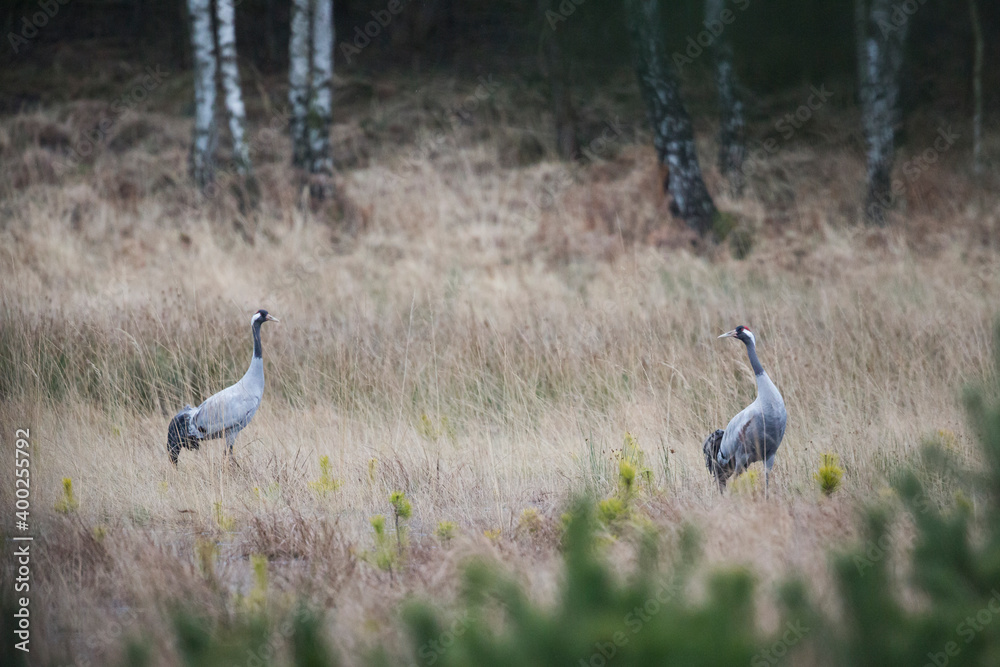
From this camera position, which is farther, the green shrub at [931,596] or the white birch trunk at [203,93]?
the white birch trunk at [203,93]

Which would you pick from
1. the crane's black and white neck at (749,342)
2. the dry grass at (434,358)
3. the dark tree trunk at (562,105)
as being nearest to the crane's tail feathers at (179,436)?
the dry grass at (434,358)

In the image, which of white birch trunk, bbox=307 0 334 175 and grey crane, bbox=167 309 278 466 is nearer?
grey crane, bbox=167 309 278 466

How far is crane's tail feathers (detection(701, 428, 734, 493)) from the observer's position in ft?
14.7

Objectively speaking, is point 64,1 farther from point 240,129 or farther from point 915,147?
point 915,147

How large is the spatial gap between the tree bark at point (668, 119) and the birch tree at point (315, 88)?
14.2 feet

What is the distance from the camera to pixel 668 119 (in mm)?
11539

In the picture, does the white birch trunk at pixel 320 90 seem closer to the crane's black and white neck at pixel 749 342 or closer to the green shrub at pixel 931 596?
the crane's black and white neck at pixel 749 342

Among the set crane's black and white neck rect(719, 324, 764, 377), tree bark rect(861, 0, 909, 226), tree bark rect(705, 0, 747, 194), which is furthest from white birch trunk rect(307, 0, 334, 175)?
crane's black and white neck rect(719, 324, 764, 377)

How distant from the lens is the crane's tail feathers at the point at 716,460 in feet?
14.7

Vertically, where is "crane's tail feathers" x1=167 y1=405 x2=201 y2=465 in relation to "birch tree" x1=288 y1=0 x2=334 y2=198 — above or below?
below

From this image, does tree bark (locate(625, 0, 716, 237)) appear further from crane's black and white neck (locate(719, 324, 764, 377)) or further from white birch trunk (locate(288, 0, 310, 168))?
crane's black and white neck (locate(719, 324, 764, 377))

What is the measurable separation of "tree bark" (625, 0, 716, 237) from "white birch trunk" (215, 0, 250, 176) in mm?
5489

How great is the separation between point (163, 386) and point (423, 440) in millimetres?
2328

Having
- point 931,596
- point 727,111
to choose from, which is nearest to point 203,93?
point 727,111
